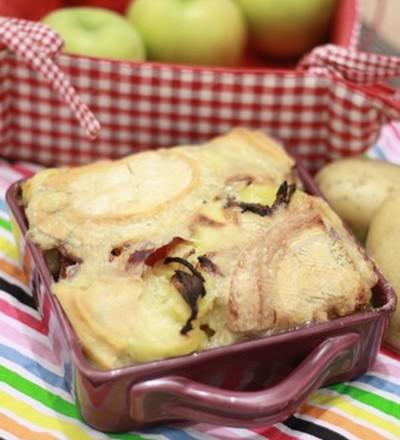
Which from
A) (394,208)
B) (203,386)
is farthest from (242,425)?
(394,208)

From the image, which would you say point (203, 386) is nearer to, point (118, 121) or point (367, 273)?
point (367, 273)

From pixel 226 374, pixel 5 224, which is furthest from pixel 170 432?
pixel 5 224

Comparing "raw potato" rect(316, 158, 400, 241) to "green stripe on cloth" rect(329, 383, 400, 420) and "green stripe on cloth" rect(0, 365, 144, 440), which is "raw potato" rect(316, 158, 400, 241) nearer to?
"green stripe on cloth" rect(329, 383, 400, 420)

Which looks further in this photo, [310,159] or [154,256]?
[310,159]

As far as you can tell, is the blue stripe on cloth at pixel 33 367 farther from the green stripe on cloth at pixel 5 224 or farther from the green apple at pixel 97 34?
the green apple at pixel 97 34

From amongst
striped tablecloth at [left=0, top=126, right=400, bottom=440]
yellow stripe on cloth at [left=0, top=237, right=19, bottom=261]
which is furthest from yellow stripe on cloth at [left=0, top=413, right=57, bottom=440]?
yellow stripe on cloth at [left=0, top=237, right=19, bottom=261]

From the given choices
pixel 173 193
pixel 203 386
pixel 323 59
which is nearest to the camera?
pixel 203 386

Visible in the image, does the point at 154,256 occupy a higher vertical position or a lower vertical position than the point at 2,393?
higher
